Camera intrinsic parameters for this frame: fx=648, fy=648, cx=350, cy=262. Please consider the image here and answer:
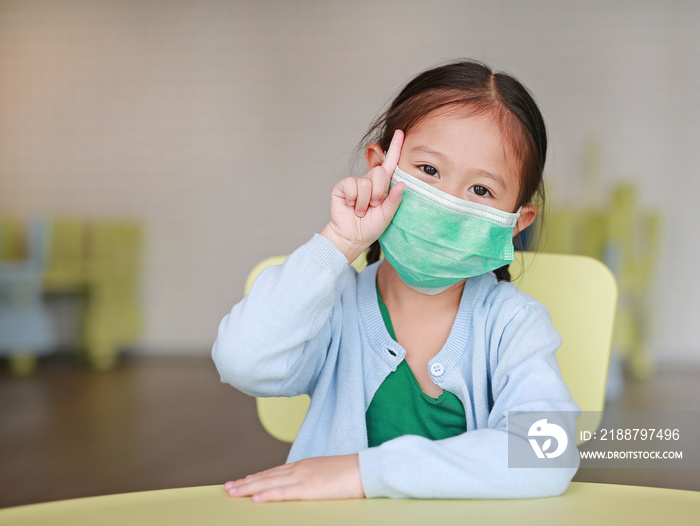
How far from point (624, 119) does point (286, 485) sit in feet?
16.1

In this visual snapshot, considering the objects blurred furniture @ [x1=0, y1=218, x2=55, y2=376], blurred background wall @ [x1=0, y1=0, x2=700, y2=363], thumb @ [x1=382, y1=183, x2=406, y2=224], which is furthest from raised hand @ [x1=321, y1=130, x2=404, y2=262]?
blurred furniture @ [x1=0, y1=218, x2=55, y2=376]

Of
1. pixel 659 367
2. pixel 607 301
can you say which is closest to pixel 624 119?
pixel 659 367

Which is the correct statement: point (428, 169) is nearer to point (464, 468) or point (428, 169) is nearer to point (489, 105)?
point (489, 105)

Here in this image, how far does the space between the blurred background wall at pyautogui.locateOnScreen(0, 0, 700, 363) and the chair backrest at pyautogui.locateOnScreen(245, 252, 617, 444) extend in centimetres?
386

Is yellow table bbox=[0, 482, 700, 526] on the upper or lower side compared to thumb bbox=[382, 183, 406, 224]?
lower

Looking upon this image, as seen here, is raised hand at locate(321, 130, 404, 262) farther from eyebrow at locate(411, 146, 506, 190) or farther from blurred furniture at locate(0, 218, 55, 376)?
blurred furniture at locate(0, 218, 55, 376)

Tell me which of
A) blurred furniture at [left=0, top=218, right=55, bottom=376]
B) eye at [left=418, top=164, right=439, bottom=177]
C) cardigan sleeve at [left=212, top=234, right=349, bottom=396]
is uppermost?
eye at [left=418, top=164, right=439, bottom=177]

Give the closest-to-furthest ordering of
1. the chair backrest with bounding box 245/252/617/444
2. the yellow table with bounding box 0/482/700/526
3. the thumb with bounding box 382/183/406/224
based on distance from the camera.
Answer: the yellow table with bounding box 0/482/700/526 → the thumb with bounding box 382/183/406/224 → the chair backrest with bounding box 245/252/617/444

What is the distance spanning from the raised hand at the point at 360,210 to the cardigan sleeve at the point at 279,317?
3 centimetres

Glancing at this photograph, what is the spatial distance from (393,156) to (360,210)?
4.8 inches

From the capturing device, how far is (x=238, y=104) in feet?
16.9

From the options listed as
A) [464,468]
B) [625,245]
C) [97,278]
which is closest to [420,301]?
Answer: [464,468]

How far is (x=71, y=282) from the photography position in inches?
195

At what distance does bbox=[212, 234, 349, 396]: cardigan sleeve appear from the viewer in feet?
2.59
